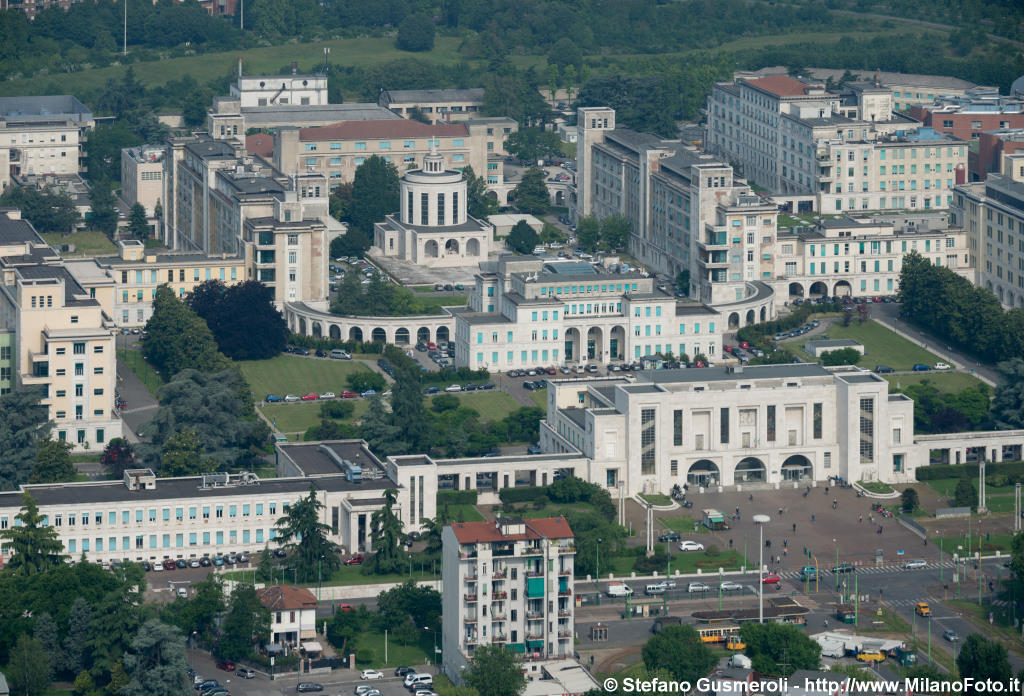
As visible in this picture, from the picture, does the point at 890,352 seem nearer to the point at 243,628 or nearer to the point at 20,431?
the point at 20,431

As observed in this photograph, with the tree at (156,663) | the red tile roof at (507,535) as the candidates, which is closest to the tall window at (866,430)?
the red tile roof at (507,535)

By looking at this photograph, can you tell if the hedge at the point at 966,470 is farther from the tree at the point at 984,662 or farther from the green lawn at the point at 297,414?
the tree at the point at 984,662

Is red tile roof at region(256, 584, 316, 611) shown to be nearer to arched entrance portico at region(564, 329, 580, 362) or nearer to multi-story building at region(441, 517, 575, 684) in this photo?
multi-story building at region(441, 517, 575, 684)

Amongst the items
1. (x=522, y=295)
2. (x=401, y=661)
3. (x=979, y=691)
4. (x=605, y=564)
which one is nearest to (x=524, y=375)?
(x=522, y=295)

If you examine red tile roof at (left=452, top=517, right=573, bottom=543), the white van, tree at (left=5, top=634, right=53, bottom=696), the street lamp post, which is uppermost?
red tile roof at (left=452, top=517, right=573, bottom=543)

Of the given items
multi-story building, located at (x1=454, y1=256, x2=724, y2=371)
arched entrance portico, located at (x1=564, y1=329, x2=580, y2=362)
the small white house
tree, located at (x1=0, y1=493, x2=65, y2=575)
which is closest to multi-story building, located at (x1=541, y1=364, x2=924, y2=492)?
multi-story building, located at (x1=454, y1=256, x2=724, y2=371)

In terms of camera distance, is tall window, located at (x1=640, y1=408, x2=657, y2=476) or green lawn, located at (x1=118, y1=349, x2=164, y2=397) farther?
green lawn, located at (x1=118, y1=349, x2=164, y2=397)
